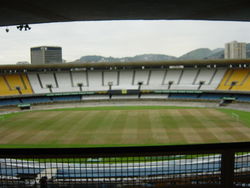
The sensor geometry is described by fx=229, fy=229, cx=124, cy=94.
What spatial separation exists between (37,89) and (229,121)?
34732mm

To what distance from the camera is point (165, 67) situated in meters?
50.6

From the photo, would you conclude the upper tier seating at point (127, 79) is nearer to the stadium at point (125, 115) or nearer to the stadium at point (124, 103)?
Result: the stadium at point (124, 103)

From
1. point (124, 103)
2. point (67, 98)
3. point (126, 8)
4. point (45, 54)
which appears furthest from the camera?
point (45, 54)

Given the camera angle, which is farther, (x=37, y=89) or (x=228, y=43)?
(x=228, y=43)

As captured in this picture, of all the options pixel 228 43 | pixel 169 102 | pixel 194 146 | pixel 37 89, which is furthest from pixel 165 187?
pixel 228 43

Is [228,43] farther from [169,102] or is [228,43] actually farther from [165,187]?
[165,187]

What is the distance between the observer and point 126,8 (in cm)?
653

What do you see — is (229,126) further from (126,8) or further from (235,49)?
(235,49)

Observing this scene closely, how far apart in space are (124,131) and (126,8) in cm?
1616

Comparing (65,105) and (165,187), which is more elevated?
(165,187)

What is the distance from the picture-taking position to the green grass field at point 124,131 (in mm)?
18266

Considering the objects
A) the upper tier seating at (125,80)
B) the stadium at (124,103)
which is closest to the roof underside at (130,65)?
the stadium at (124,103)

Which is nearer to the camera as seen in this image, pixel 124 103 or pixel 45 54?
pixel 124 103

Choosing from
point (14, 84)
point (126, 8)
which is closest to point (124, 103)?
point (14, 84)
